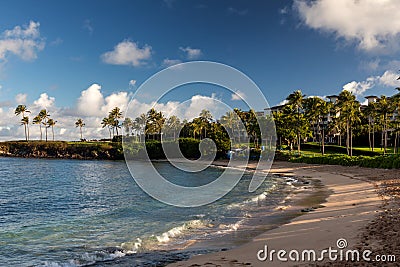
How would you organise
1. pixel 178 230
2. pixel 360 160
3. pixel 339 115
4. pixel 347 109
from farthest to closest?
pixel 339 115 → pixel 347 109 → pixel 360 160 → pixel 178 230

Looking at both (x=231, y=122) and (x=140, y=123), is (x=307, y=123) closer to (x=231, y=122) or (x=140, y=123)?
(x=231, y=122)

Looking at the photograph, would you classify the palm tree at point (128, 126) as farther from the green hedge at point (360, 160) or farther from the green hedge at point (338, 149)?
the green hedge at point (360, 160)

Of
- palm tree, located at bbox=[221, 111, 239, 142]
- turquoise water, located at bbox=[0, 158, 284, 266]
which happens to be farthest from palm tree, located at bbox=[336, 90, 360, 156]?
turquoise water, located at bbox=[0, 158, 284, 266]

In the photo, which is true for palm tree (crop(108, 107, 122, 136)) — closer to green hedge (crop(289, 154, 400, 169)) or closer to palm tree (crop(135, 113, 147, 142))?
palm tree (crop(135, 113, 147, 142))

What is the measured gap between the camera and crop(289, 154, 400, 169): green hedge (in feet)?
149

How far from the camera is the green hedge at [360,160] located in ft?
149

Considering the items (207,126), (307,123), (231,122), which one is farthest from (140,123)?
(307,123)

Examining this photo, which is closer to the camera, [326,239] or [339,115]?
[326,239]

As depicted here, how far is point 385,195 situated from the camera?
72.8 feet

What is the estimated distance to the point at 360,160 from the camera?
2131 inches

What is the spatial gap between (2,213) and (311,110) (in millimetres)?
71900

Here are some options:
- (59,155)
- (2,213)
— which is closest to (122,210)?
(2,213)

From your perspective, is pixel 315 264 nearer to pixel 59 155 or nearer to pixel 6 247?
pixel 6 247

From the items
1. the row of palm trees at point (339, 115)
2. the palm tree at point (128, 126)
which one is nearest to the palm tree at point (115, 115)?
the palm tree at point (128, 126)
